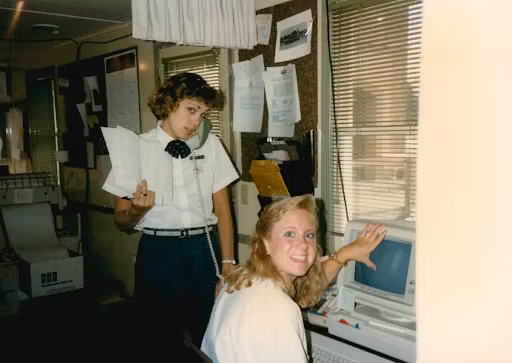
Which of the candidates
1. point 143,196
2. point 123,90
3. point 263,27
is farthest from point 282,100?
point 123,90

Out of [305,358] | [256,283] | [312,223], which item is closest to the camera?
[305,358]

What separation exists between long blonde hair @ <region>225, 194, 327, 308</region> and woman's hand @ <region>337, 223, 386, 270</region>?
110 millimetres

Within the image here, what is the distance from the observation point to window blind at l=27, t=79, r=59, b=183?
4.33m

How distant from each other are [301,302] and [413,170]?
68 centimetres

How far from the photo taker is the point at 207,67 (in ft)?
9.11

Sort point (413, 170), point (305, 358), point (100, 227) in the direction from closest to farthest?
1. point (305, 358)
2. point (413, 170)
3. point (100, 227)

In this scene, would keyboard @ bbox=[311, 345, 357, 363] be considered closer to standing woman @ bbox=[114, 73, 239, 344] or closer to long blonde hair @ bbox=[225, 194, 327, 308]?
long blonde hair @ bbox=[225, 194, 327, 308]

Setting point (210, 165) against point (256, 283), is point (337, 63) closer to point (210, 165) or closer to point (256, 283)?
point (210, 165)

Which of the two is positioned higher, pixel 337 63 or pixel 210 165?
pixel 337 63

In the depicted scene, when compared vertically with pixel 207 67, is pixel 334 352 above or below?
below

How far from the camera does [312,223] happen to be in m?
1.35

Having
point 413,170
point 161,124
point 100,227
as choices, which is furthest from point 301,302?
point 100,227

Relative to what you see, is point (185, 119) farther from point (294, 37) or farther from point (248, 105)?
point (294, 37)

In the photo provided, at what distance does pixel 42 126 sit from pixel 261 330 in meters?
4.02
